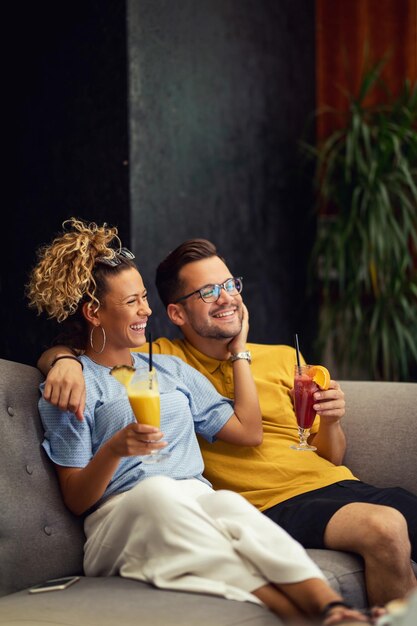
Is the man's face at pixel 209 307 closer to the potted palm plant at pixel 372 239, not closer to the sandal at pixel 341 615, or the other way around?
the sandal at pixel 341 615

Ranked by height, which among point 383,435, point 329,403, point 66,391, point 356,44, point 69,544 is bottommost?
point 69,544

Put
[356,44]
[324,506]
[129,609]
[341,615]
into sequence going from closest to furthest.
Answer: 1. [341,615]
2. [129,609]
3. [324,506]
4. [356,44]

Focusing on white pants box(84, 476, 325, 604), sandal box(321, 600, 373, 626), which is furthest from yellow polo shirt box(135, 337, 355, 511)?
sandal box(321, 600, 373, 626)

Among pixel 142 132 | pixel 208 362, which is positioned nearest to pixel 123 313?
pixel 208 362

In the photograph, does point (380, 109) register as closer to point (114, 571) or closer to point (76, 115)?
point (76, 115)

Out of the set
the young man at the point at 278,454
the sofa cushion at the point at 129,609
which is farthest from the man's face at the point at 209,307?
the sofa cushion at the point at 129,609

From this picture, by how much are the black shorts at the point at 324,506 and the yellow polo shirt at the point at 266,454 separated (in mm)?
39

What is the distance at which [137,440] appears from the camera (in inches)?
88.5

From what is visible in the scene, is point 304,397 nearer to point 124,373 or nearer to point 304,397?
point 304,397

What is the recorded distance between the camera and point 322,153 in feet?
17.4

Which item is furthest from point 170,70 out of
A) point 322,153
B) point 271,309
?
point 271,309

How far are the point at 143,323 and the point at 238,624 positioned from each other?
0.97m

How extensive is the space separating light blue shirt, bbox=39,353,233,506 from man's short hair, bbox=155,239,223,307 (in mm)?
317

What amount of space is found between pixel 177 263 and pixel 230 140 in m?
2.07
